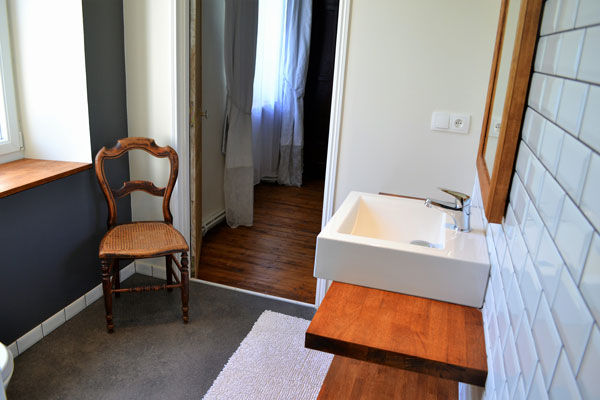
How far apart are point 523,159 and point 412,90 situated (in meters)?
1.37

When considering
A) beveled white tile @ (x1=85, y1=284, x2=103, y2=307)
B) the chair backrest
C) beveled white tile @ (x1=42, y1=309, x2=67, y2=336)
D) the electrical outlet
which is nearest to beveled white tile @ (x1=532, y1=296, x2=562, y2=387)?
the electrical outlet

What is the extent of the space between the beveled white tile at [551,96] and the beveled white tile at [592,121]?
0.15 meters

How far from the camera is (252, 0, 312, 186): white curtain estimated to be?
467 cm

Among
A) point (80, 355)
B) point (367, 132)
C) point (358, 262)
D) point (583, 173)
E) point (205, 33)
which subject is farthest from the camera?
point (205, 33)

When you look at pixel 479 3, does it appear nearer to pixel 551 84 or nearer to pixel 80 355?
pixel 551 84

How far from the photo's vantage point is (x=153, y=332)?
2441mm

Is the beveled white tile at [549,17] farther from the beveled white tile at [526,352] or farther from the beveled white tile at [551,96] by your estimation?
the beveled white tile at [526,352]

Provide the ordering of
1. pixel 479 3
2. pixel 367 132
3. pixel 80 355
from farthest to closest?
pixel 367 132 < pixel 80 355 < pixel 479 3

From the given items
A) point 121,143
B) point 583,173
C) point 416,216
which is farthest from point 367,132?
point 583,173

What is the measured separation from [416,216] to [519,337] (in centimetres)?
106

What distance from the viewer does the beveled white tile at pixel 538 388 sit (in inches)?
24.9

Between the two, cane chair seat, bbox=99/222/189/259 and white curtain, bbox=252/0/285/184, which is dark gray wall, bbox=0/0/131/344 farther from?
white curtain, bbox=252/0/285/184

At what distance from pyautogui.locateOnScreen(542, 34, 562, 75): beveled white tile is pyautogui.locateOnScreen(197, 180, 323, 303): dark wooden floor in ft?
7.09

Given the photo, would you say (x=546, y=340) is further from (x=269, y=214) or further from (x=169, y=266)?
(x=269, y=214)
